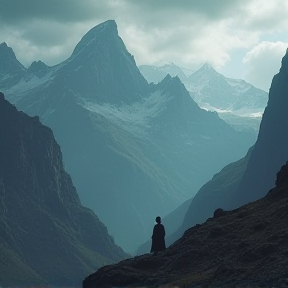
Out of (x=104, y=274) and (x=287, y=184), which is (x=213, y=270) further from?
(x=287, y=184)

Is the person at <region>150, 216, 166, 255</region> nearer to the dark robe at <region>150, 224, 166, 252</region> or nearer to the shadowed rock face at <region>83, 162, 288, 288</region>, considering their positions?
the dark robe at <region>150, 224, 166, 252</region>

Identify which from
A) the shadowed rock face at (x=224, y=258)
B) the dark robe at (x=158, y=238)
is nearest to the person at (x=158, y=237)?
the dark robe at (x=158, y=238)

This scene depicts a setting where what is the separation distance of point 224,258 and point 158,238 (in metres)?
8.43

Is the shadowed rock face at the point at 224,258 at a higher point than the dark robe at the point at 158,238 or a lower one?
lower

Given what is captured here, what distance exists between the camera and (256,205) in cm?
5866

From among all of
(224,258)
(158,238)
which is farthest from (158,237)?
(224,258)

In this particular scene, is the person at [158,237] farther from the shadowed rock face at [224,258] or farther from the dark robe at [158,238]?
the shadowed rock face at [224,258]

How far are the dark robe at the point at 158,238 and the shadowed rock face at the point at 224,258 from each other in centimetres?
79

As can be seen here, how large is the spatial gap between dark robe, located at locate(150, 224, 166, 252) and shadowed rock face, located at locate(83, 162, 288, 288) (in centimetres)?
79

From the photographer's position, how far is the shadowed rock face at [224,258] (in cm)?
3631

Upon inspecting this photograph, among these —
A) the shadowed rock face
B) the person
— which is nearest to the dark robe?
the person

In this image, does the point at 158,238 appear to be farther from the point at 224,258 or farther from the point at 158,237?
the point at 224,258

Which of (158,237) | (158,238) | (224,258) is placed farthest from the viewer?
(158,238)

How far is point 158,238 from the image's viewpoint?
1970 inches
